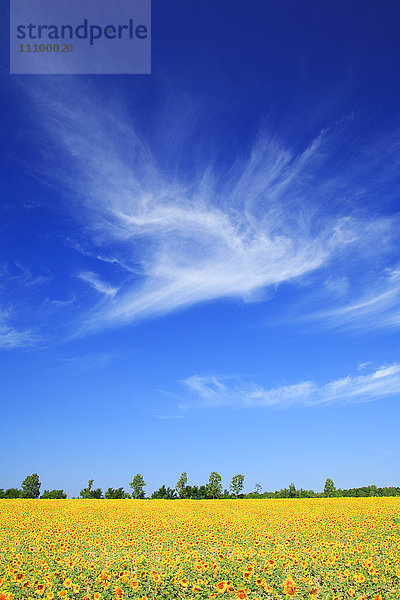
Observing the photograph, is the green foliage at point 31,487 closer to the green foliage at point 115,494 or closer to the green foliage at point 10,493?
the green foliage at point 10,493

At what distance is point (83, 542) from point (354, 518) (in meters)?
12.3

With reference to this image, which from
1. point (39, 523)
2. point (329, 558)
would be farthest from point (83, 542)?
point (329, 558)

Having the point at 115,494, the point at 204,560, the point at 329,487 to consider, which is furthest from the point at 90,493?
the point at 204,560

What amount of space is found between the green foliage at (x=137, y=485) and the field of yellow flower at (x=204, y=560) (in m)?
37.7

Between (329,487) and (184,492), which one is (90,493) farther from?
(329,487)

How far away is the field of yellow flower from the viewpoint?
338 inches

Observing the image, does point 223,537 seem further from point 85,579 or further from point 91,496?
point 91,496

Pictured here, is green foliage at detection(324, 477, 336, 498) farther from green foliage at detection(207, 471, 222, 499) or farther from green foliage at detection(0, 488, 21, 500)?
green foliage at detection(0, 488, 21, 500)

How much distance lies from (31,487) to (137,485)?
13.9 meters

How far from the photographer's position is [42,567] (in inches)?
396

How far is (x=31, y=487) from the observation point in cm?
5250

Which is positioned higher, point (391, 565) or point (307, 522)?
point (391, 565)

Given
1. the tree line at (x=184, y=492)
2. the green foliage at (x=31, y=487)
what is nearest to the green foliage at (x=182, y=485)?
the tree line at (x=184, y=492)

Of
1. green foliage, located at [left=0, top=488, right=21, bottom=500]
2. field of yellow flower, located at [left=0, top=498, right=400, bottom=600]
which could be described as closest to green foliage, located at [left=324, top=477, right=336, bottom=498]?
field of yellow flower, located at [left=0, top=498, right=400, bottom=600]
